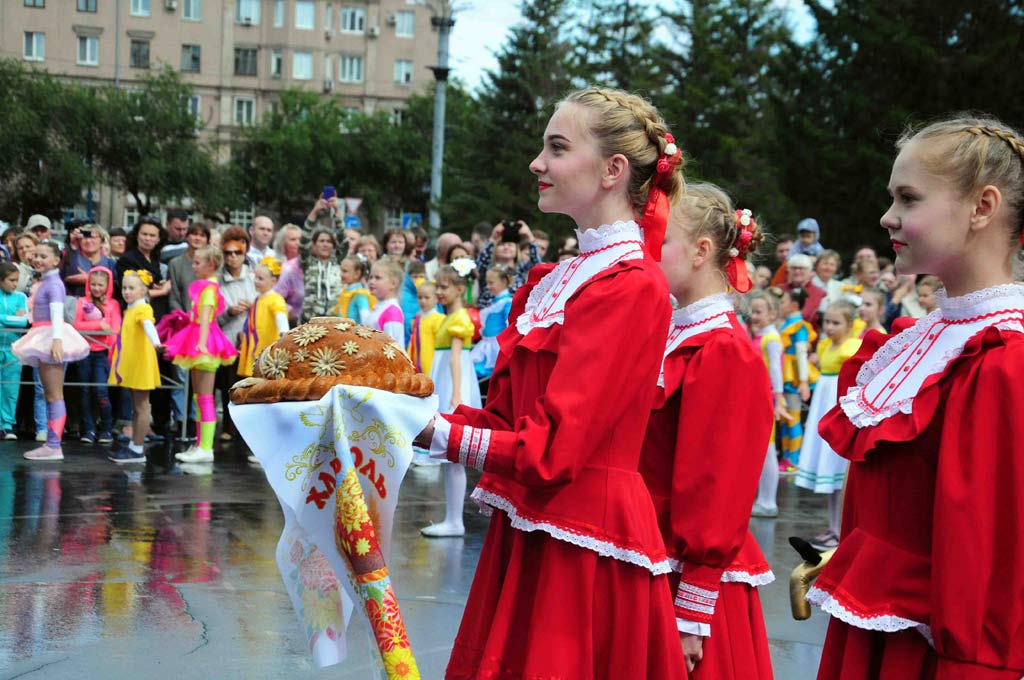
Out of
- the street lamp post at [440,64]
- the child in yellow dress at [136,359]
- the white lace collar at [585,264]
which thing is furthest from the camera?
the street lamp post at [440,64]

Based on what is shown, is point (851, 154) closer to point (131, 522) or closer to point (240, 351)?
point (240, 351)

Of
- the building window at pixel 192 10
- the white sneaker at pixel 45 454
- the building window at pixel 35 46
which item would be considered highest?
the building window at pixel 192 10

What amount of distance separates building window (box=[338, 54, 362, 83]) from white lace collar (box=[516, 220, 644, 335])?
77.3m

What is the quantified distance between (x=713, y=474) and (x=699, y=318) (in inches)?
25.5

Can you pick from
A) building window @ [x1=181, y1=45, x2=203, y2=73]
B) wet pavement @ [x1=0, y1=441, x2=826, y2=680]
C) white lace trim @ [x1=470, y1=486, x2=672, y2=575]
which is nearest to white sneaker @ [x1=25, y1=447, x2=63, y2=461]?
wet pavement @ [x1=0, y1=441, x2=826, y2=680]

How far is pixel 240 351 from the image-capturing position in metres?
12.0

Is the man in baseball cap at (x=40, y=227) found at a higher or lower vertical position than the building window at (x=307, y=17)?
lower

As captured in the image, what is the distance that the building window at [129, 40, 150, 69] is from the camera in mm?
69062

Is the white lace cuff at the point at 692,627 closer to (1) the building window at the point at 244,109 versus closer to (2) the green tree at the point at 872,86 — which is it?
(2) the green tree at the point at 872,86

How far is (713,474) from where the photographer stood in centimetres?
330

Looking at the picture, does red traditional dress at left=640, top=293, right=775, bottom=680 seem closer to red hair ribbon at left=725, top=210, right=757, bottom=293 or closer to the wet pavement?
red hair ribbon at left=725, top=210, right=757, bottom=293

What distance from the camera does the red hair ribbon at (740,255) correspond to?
4.09m

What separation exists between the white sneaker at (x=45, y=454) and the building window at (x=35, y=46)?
53.6 metres

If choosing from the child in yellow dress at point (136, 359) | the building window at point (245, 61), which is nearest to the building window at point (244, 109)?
the building window at point (245, 61)
